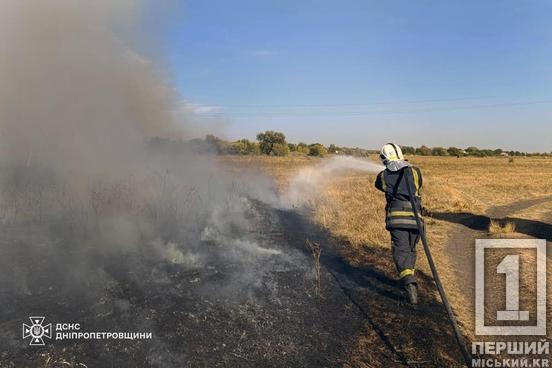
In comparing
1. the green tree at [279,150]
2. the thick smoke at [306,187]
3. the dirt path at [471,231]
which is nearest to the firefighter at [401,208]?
the dirt path at [471,231]

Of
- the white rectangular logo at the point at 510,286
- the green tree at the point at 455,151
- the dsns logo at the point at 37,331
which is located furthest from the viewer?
the green tree at the point at 455,151

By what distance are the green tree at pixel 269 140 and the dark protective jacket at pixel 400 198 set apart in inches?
1989

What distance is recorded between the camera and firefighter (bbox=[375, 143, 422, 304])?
19.3 ft

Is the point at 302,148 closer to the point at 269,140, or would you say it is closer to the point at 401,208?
the point at 269,140

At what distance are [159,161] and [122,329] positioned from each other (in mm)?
11631

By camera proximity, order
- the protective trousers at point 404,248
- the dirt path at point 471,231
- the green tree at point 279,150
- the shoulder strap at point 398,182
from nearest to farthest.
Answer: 1. the protective trousers at point 404,248
2. the shoulder strap at point 398,182
3. the dirt path at point 471,231
4. the green tree at point 279,150

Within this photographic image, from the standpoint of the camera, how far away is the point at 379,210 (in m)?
12.8

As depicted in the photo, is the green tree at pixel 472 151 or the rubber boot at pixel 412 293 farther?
the green tree at pixel 472 151

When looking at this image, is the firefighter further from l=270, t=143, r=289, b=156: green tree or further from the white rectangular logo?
l=270, t=143, r=289, b=156: green tree

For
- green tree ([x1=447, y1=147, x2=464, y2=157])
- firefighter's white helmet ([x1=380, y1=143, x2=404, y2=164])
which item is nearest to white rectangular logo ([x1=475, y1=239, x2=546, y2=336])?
firefighter's white helmet ([x1=380, y1=143, x2=404, y2=164])

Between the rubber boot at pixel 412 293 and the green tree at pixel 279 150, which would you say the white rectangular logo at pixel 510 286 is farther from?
the green tree at pixel 279 150

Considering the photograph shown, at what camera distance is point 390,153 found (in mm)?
6059

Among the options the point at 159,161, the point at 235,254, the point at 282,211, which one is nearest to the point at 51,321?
the point at 235,254

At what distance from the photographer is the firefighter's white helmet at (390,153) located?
19.8 feet
